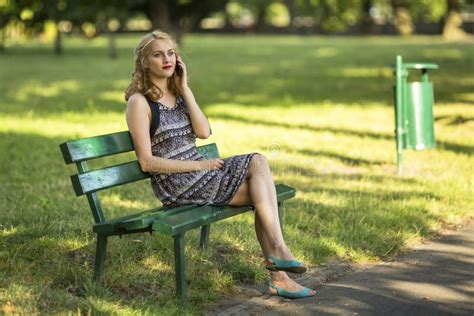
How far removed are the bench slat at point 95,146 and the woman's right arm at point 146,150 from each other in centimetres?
14

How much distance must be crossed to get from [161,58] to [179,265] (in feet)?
4.12

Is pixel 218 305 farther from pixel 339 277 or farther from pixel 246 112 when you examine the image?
pixel 246 112

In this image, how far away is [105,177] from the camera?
522 cm

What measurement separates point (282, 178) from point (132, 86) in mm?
3728

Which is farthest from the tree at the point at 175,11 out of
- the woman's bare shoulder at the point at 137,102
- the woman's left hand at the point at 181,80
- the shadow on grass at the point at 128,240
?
the woman's bare shoulder at the point at 137,102

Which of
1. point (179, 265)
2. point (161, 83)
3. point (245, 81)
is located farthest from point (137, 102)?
point (245, 81)

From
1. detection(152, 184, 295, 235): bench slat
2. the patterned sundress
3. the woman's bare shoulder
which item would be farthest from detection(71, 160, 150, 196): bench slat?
detection(152, 184, 295, 235): bench slat

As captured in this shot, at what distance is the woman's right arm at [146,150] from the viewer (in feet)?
16.9

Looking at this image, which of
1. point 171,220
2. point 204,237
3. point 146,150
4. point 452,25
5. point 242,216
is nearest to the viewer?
point 171,220

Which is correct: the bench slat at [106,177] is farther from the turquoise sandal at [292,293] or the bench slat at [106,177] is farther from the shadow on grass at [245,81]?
the shadow on grass at [245,81]

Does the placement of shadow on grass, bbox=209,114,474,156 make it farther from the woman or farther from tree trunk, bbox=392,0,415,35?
tree trunk, bbox=392,0,415,35

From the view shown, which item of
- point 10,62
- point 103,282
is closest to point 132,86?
point 103,282

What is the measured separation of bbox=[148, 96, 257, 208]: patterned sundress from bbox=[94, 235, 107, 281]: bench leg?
43 cm

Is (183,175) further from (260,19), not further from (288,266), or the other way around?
(260,19)
